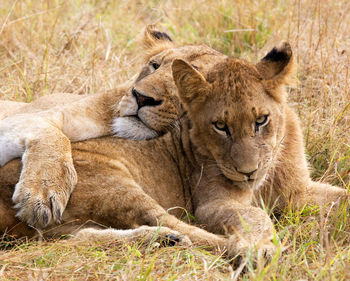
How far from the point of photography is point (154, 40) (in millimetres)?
4922

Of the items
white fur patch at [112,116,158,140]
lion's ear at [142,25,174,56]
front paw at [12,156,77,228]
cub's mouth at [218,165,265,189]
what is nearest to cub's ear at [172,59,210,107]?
white fur patch at [112,116,158,140]

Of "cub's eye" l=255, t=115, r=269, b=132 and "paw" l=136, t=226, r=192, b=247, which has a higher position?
"cub's eye" l=255, t=115, r=269, b=132

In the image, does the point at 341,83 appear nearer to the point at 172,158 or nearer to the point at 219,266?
the point at 172,158

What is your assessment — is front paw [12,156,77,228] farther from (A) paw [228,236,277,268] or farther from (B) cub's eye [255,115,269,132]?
(B) cub's eye [255,115,269,132]

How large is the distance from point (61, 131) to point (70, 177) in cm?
58

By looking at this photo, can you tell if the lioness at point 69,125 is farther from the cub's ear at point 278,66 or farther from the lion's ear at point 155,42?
the cub's ear at point 278,66

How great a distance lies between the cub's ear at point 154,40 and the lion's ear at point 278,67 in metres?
1.10

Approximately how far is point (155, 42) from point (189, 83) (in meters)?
1.28

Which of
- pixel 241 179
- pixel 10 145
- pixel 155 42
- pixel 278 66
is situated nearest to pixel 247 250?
pixel 241 179

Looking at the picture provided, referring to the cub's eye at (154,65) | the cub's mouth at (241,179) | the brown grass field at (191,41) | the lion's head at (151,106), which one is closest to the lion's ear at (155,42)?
the cub's eye at (154,65)

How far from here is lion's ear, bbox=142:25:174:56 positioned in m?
4.83

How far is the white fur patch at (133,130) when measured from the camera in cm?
396

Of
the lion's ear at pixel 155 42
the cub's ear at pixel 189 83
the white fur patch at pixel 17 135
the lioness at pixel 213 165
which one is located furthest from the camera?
the lion's ear at pixel 155 42

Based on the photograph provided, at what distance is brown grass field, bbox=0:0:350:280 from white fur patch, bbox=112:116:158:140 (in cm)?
92
